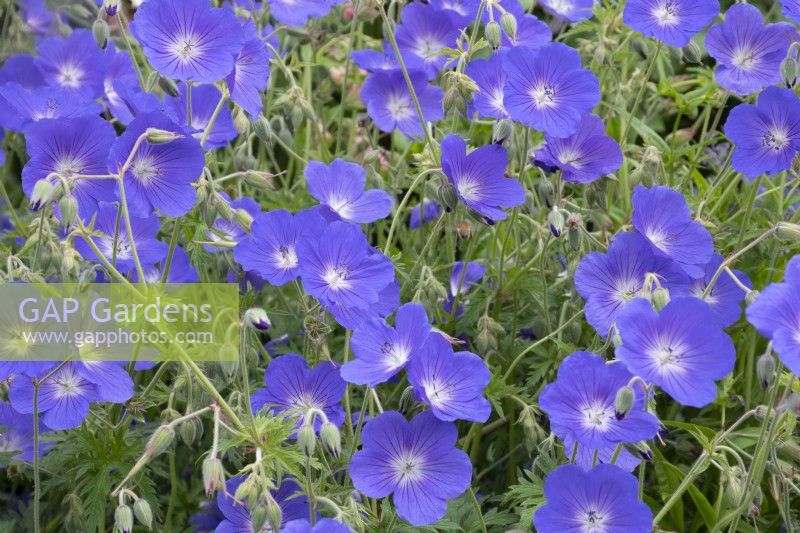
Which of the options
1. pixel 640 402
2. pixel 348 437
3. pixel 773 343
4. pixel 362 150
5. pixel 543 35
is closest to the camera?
pixel 773 343

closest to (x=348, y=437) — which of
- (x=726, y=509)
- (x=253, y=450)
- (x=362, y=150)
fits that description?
(x=253, y=450)

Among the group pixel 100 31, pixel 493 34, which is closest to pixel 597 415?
pixel 493 34

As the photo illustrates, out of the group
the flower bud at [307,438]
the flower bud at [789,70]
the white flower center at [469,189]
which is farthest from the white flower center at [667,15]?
the flower bud at [307,438]

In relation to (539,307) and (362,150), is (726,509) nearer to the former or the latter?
(539,307)

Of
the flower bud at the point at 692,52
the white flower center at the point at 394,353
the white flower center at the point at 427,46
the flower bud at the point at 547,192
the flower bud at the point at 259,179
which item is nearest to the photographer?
the white flower center at the point at 394,353

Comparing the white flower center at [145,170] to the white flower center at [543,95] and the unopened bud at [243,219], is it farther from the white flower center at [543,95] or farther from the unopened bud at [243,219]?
the white flower center at [543,95]
